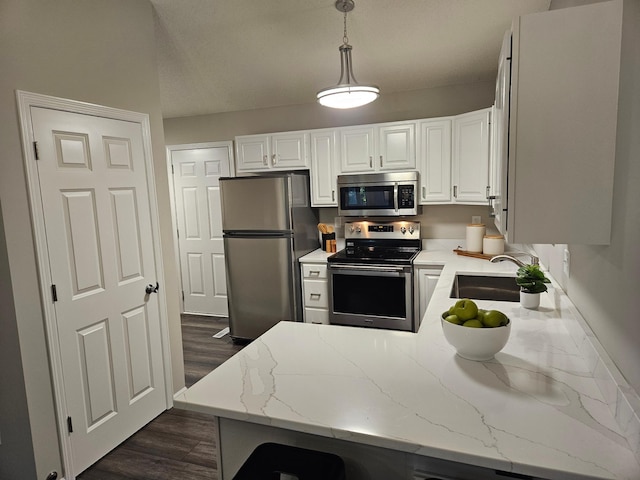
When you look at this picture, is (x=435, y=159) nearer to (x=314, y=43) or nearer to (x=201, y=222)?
(x=314, y=43)

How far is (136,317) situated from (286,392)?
1705 millimetres

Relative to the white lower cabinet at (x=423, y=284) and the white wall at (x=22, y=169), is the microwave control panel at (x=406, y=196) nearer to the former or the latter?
the white lower cabinet at (x=423, y=284)

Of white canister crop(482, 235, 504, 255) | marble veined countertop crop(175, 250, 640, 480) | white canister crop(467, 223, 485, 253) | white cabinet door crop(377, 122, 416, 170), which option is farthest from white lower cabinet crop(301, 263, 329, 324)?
marble veined countertop crop(175, 250, 640, 480)

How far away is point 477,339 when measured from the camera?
136 centimetres

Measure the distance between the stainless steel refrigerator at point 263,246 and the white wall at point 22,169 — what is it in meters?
1.60

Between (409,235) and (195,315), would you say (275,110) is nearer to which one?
(409,235)

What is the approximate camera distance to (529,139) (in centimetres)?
125

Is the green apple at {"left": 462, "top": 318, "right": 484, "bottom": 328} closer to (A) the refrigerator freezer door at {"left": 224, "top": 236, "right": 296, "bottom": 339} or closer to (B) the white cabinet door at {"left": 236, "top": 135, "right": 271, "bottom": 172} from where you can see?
(A) the refrigerator freezer door at {"left": 224, "top": 236, "right": 296, "bottom": 339}

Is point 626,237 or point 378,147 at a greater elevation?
point 378,147

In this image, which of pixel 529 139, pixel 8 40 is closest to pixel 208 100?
pixel 8 40

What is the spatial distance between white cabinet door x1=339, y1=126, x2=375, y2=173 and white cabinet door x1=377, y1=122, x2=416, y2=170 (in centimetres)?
9

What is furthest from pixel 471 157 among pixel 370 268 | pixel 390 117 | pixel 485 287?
pixel 370 268

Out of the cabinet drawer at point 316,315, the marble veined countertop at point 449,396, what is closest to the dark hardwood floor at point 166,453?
the marble veined countertop at point 449,396

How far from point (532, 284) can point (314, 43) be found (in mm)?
2446
